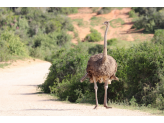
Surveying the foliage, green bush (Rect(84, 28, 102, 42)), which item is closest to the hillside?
green bush (Rect(84, 28, 102, 42))

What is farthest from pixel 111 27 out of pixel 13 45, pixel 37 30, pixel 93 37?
pixel 13 45

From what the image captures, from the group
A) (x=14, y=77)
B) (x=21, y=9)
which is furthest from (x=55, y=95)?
(x=21, y=9)

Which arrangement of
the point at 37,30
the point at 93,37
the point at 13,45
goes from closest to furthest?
the point at 13,45
the point at 37,30
the point at 93,37

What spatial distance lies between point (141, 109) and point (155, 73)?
7.14 ft

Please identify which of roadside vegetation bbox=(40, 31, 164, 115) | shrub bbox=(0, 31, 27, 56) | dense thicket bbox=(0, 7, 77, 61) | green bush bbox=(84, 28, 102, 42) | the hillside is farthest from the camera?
green bush bbox=(84, 28, 102, 42)

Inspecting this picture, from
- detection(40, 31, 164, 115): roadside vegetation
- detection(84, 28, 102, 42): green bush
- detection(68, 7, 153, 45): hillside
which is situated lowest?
detection(40, 31, 164, 115): roadside vegetation

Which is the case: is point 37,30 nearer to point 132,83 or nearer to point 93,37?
point 93,37

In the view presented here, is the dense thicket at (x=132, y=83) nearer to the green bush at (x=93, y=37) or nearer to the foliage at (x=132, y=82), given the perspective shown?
the foliage at (x=132, y=82)

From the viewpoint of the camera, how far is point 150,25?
3700 cm

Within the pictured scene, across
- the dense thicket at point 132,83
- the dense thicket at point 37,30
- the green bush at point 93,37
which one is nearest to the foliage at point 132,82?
the dense thicket at point 132,83

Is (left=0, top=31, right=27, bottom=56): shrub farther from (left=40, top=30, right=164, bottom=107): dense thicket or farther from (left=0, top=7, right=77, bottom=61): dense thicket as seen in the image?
(left=40, top=30, right=164, bottom=107): dense thicket

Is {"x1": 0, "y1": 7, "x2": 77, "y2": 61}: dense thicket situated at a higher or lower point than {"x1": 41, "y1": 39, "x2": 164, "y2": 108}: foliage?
higher

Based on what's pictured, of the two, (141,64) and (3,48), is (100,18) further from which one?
(141,64)

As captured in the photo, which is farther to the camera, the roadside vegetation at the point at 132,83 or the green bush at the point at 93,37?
the green bush at the point at 93,37
